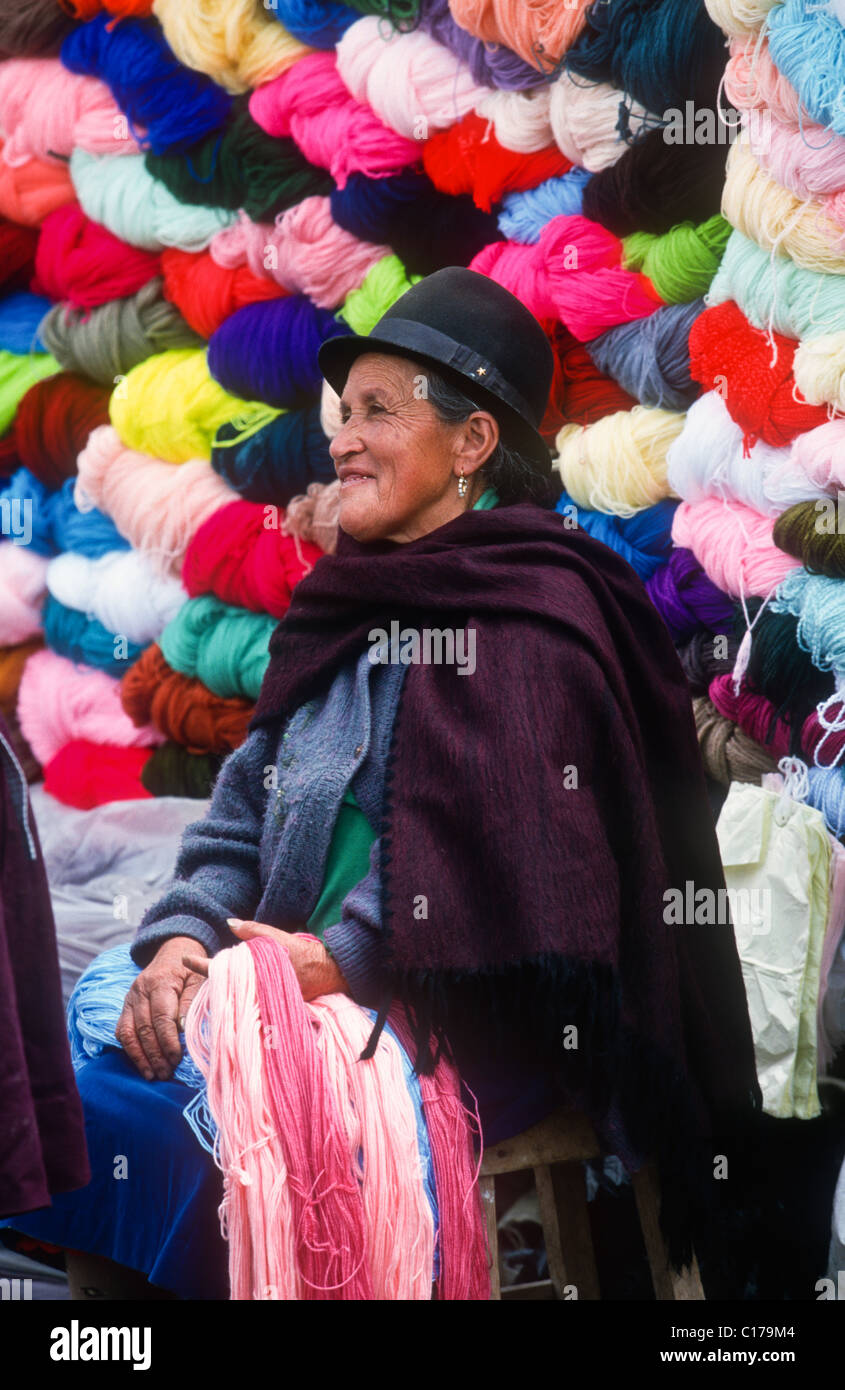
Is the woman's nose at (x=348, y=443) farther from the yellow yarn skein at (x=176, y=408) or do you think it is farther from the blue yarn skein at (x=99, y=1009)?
the yellow yarn skein at (x=176, y=408)

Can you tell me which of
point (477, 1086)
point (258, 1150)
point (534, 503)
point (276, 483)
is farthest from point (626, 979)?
point (276, 483)

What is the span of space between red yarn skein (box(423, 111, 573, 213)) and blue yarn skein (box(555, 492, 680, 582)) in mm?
571

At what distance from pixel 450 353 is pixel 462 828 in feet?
2.16

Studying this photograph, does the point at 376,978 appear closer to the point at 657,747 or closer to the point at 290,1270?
the point at 290,1270

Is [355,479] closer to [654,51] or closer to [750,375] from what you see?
[750,375]

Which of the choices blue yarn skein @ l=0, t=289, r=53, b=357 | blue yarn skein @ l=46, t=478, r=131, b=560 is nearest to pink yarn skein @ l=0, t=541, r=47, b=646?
blue yarn skein @ l=46, t=478, r=131, b=560

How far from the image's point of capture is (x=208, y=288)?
2.96 m

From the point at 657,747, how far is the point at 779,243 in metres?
0.80

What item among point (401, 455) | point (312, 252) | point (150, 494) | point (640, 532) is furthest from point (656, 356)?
point (150, 494)

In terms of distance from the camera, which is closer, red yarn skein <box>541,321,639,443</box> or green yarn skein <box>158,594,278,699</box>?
red yarn skein <box>541,321,639,443</box>

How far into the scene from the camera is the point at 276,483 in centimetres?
288

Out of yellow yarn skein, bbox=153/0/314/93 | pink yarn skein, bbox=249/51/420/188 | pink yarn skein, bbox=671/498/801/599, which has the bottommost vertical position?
pink yarn skein, bbox=671/498/801/599

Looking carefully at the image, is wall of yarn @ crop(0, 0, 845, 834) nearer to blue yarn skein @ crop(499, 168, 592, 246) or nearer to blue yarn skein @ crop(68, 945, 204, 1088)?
blue yarn skein @ crop(499, 168, 592, 246)

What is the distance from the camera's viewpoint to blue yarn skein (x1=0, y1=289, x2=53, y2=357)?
337 centimetres
